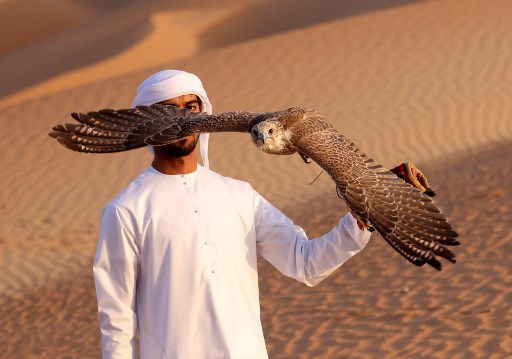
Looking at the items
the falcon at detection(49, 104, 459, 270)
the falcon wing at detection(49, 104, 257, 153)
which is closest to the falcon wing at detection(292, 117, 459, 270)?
the falcon at detection(49, 104, 459, 270)

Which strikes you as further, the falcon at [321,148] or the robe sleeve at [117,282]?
the robe sleeve at [117,282]

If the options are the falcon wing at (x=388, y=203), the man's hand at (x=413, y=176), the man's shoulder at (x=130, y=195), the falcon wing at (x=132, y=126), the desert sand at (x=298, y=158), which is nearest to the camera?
the falcon wing at (x=388, y=203)

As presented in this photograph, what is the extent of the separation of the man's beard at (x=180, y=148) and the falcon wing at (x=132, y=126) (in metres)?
0.05

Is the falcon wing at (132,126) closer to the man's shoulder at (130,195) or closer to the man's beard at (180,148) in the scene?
the man's beard at (180,148)

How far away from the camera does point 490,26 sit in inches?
722

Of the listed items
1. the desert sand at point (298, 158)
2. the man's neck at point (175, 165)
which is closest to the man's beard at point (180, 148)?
the man's neck at point (175, 165)

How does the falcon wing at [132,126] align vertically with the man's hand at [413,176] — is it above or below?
above

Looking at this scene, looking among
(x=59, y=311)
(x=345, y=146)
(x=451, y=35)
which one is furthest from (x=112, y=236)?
(x=451, y=35)

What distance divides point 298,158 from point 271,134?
10.3 meters

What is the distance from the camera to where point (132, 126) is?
4.41m

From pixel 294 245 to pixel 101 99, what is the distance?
1405cm

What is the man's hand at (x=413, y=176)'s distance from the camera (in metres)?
3.65

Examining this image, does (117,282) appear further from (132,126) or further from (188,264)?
(132,126)

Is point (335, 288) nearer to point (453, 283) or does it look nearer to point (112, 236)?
point (453, 283)
